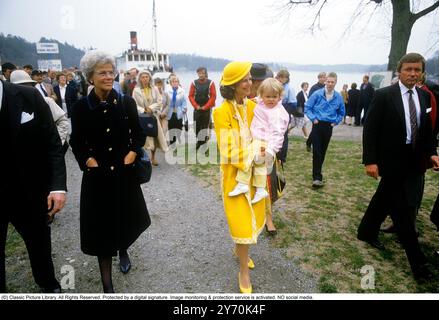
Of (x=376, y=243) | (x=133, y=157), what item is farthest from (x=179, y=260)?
(x=376, y=243)

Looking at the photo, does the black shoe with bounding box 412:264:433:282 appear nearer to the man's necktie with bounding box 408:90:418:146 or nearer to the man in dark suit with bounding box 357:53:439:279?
the man in dark suit with bounding box 357:53:439:279

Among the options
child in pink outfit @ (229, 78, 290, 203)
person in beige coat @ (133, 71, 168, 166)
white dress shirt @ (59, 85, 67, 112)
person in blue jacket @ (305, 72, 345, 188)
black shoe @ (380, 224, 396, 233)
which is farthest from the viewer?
white dress shirt @ (59, 85, 67, 112)

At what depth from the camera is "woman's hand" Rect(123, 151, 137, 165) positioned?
102 inches

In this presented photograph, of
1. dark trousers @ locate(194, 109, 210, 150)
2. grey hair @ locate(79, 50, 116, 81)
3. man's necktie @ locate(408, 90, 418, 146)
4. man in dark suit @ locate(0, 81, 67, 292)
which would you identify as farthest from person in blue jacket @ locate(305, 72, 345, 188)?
man in dark suit @ locate(0, 81, 67, 292)

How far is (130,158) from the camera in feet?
8.57

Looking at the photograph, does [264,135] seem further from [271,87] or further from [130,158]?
[130,158]

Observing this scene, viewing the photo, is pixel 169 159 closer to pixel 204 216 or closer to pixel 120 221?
pixel 204 216

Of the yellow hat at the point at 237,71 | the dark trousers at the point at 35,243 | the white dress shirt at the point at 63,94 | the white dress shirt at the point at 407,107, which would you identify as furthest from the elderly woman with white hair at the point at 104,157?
the white dress shirt at the point at 63,94

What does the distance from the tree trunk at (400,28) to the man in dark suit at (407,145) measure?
8.76 m

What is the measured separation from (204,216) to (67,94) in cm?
668

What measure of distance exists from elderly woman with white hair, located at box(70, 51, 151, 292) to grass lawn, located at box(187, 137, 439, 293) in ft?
6.32

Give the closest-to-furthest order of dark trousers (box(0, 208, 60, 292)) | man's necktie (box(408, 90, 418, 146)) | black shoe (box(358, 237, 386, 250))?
dark trousers (box(0, 208, 60, 292)) → man's necktie (box(408, 90, 418, 146)) → black shoe (box(358, 237, 386, 250))

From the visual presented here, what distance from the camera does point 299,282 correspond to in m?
2.86
